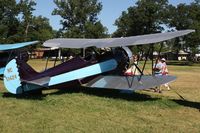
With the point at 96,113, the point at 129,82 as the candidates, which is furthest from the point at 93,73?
the point at 96,113

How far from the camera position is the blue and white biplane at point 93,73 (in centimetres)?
1239

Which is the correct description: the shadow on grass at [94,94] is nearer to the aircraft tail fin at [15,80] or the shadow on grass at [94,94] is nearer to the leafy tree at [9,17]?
the aircraft tail fin at [15,80]

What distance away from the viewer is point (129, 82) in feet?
44.4

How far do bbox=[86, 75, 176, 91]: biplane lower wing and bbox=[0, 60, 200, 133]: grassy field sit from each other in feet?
Answer: 1.42

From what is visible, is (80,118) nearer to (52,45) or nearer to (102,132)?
(102,132)

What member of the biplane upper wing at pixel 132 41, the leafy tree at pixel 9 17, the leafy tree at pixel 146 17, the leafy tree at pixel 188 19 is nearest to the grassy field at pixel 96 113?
the biplane upper wing at pixel 132 41

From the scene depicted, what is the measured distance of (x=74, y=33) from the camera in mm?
72812

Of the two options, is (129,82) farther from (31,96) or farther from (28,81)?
(28,81)

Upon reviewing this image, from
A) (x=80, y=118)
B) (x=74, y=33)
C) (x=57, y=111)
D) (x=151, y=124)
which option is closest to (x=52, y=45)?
(x=57, y=111)

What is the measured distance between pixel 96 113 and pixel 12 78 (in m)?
3.53

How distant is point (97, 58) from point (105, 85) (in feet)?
5.55

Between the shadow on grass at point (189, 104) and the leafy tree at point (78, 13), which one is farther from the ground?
the leafy tree at point (78, 13)

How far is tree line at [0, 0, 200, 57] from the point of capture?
219 feet

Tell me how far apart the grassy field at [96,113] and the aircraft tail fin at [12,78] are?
44 cm
